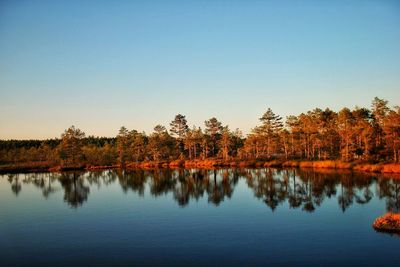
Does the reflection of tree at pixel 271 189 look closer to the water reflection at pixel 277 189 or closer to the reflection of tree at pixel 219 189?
the water reflection at pixel 277 189

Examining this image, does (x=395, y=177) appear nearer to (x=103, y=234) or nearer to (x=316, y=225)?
(x=316, y=225)

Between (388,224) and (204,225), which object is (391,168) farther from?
(204,225)

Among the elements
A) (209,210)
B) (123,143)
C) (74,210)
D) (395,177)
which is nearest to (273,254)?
(209,210)

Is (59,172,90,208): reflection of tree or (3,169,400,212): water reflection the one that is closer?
(3,169,400,212): water reflection

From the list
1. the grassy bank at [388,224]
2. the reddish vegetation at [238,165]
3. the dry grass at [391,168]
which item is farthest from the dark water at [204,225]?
the reddish vegetation at [238,165]

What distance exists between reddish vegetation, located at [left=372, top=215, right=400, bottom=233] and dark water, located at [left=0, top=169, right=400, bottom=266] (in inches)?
35.8

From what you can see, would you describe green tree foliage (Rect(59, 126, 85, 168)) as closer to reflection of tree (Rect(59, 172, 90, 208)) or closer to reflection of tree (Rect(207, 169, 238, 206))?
reflection of tree (Rect(59, 172, 90, 208))

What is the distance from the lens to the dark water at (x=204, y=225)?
2256 cm

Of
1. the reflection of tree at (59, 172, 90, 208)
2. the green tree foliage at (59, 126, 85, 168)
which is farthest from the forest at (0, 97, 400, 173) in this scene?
the reflection of tree at (59, 172, 90, 208)

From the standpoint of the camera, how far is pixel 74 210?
4075 centimetres

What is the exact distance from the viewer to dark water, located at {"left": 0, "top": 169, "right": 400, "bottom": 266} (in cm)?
2256

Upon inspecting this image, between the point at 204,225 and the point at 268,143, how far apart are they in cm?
7227

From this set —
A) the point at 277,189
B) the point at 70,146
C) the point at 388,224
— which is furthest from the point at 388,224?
the point at 70,146

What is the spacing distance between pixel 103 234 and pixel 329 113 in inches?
3507
